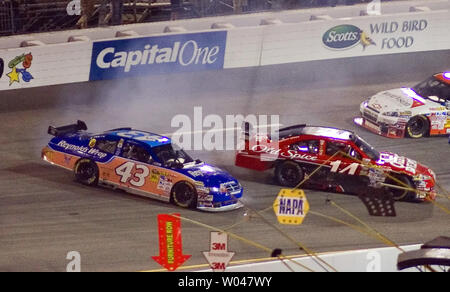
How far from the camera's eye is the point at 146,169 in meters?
17.1

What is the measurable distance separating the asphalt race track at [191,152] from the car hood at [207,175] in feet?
1.95

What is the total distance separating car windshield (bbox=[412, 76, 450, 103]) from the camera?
856 inches

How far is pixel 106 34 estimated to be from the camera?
24062 millimetres

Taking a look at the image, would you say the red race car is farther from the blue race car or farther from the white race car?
the white race car

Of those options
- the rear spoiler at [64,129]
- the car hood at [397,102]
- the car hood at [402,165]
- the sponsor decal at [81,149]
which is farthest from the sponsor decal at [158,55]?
the car hood at [402,165]

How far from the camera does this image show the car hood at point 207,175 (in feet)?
55.0

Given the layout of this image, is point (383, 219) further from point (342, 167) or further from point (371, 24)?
point (371, 24)

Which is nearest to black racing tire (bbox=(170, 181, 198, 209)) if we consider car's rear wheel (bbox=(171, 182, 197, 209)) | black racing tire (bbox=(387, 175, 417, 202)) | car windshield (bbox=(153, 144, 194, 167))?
car's rear wheel (bbox=(171, 182, 197, 209))

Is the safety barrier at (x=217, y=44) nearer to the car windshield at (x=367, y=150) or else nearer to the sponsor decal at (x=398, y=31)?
the sponsor decal at (x=398, y=31)

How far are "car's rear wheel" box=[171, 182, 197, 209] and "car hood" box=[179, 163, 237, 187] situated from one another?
7.8 inches

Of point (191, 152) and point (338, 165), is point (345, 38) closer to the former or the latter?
point (191, 152)

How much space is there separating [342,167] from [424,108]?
4.29m
